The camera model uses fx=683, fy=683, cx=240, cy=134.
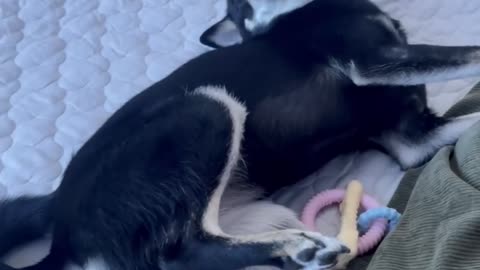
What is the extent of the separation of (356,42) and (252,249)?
52 centimetres

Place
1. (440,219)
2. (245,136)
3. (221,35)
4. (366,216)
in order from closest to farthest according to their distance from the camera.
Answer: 1. (440,219)
2. (366,216)
3. (245,136)
4. (221,35)

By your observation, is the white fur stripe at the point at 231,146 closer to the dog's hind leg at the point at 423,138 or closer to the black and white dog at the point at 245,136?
the black and white dog at the point at 245,136

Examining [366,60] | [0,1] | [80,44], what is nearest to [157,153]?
[366,60]

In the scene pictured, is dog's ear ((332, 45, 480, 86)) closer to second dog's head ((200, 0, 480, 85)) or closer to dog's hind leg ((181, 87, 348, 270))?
second dog's head ((200, 0, 480, 85))

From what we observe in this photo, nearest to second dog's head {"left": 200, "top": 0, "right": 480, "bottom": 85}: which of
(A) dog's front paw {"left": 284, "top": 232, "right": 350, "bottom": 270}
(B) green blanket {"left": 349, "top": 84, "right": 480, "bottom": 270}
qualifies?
(B) green blanket {"left": 349, "top": 84, "right": 480, "bottom": 270}

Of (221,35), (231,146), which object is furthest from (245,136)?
(221,35)

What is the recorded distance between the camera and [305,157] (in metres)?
1.34

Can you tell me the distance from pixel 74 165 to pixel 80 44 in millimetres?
614

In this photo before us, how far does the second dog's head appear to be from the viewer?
1309 mm

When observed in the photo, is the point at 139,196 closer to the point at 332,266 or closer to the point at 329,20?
the point at 332,266

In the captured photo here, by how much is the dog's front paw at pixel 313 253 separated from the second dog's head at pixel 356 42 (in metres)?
0.41

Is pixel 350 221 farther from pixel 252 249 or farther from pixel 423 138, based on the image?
pixel 423 138

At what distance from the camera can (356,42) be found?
1383 mm

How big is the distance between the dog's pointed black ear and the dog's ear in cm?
37
